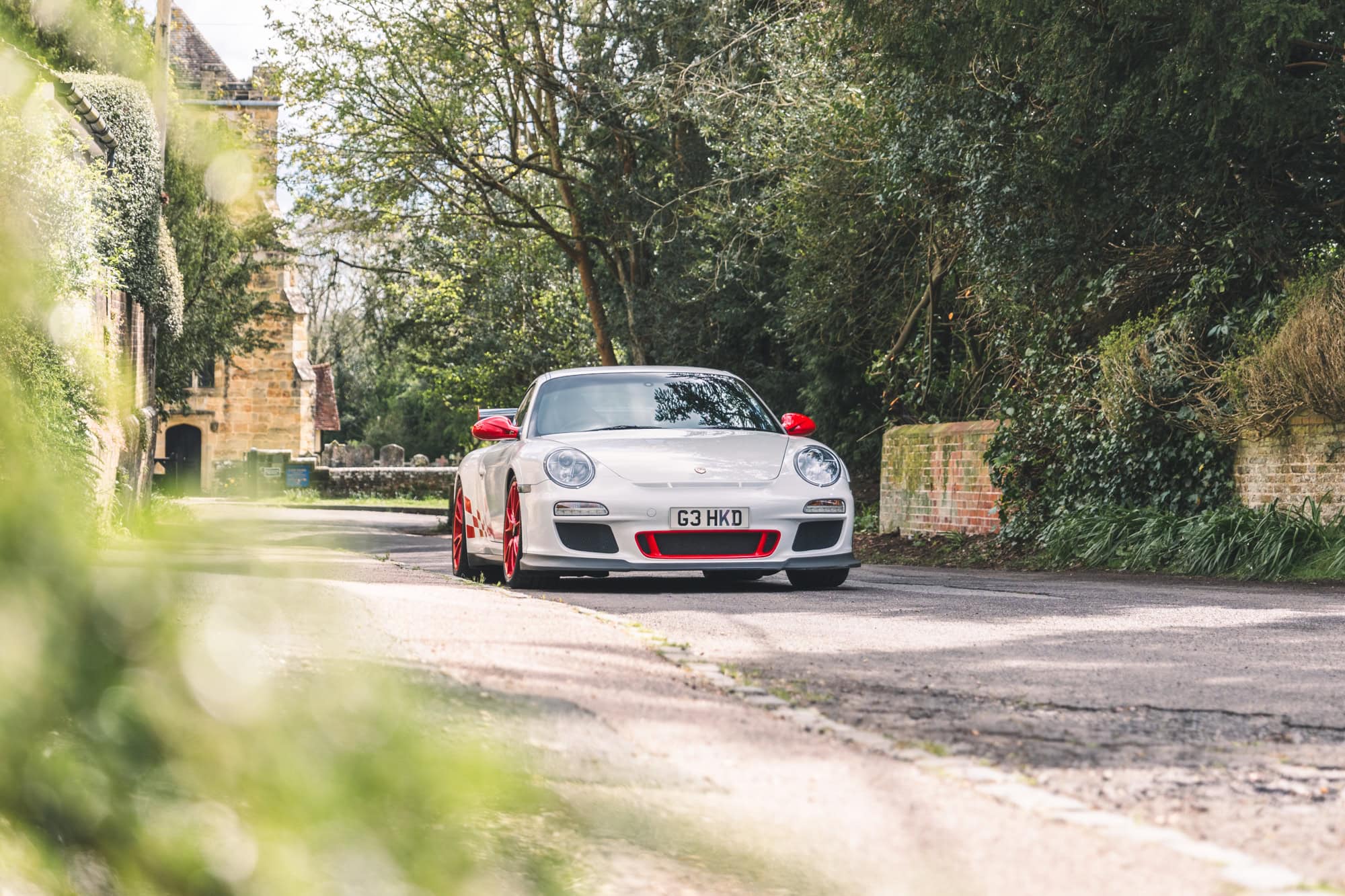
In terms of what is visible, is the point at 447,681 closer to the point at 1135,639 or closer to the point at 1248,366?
the point at 1135,639

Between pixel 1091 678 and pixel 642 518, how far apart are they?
4352mm

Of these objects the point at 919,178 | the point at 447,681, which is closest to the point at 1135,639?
the point at 447,681

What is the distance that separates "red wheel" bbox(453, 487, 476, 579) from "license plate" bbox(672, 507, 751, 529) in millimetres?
2827

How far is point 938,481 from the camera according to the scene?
741 inches

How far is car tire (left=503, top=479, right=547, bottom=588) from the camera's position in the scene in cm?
1012

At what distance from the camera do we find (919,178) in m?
17.1

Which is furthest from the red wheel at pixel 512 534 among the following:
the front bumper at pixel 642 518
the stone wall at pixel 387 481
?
the stone wall at pixel 387 481

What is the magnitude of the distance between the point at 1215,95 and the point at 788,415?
4.19 metres

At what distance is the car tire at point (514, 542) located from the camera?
10117mm

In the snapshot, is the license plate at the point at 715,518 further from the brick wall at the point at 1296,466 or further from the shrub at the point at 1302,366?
the brick wall at the point at 1296,466

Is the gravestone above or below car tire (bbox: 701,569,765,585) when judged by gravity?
above

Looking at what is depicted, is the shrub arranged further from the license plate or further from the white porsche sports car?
the license plate

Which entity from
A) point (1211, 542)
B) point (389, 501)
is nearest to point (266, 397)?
point (389, 501)

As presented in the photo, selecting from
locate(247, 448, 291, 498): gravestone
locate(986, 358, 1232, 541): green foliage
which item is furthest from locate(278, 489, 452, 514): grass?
locate(247, 448, 291, 498): gravestone
